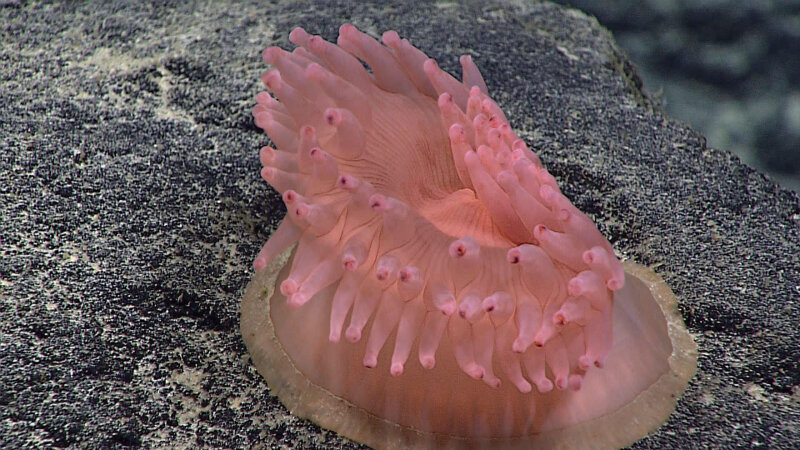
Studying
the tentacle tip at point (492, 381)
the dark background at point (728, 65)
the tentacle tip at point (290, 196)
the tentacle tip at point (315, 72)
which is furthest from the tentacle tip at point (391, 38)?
the dark background at point (728, 65)

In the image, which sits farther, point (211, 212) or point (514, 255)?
point (211, 212)

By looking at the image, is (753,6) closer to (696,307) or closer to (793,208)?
(793,208)

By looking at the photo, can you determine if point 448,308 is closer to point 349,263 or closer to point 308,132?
point 349,263

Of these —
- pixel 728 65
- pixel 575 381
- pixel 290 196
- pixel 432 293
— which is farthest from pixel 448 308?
pixel 728 65

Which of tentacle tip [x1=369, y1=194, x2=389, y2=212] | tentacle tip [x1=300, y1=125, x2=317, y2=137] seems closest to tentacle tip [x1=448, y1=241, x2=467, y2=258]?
tentacle tip [x1=369, y1=194, x2=389, y2=212]

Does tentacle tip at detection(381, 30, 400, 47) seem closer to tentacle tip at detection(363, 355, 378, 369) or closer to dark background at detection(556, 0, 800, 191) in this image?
tentacle tip at detection(363, 355, 378, 369)
